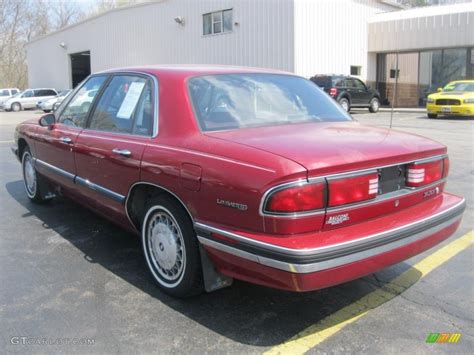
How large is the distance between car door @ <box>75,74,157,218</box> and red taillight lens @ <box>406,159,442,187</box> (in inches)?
70.1

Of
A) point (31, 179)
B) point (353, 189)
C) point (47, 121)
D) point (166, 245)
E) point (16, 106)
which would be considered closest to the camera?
point (353, 189)

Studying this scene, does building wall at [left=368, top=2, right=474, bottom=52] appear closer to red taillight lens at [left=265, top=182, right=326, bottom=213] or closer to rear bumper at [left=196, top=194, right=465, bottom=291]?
rear bumper at [left=196, top=194, right=465, bottom=291]

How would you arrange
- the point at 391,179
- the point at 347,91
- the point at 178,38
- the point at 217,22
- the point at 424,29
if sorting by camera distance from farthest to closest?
the point at 178,38 < the point at 217,22 < the point at 424,29 < the point at 347,91 < the point at 391,179

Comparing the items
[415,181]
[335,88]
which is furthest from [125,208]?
[335,88]

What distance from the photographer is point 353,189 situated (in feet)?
8.90

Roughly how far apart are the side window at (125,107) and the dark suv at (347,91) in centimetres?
1581

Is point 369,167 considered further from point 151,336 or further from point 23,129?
point 23,129

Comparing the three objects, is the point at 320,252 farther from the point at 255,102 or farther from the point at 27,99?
the point at 27,99

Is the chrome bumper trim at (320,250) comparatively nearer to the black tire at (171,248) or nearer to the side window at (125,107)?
the black tire at (171,248)

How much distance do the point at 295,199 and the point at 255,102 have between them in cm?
124

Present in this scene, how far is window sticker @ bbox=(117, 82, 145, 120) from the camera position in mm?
3722

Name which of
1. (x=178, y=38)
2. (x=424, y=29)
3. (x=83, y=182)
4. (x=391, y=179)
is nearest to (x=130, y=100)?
(x=83, y=182)

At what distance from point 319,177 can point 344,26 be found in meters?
23.3

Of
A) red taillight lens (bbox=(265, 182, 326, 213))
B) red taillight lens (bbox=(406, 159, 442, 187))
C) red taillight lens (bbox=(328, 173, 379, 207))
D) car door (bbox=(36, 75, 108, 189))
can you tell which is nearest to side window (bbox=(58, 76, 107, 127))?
car door (bbox=(36, 75, 108, 189))
